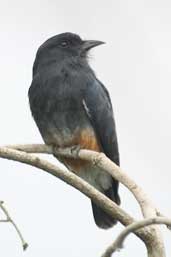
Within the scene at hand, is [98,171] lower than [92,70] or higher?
lower

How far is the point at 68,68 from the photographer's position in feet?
23.6

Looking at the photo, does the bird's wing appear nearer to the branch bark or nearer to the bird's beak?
the bird's beak

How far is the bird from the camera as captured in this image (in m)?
6.67

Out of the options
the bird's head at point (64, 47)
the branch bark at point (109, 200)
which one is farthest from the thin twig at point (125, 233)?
the bird's head at point (64, 47)

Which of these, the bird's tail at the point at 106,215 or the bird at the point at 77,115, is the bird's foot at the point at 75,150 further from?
the bird's tail at the point at 106,215

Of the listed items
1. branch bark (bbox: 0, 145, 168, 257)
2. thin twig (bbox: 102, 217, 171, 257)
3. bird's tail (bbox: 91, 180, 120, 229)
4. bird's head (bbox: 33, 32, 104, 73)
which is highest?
thin twig (bbox: 102, 217, 171, 257)

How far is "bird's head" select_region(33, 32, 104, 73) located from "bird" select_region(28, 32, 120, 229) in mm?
114

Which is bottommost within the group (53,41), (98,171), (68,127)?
(98,171)

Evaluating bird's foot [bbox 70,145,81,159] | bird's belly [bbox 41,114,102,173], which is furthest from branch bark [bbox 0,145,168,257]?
bird's belly [bbox 41,114,102,173]

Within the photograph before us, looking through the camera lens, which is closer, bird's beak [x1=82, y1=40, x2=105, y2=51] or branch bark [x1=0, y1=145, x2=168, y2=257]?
branch bark [x1=0, y1=145, x2=168, y2=257]

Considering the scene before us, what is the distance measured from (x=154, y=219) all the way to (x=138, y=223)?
0.06 m

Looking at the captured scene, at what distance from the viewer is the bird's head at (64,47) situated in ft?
24.5

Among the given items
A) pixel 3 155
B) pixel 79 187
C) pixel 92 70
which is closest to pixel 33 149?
pixel 3 155

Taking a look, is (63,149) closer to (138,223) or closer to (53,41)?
(53,41)
